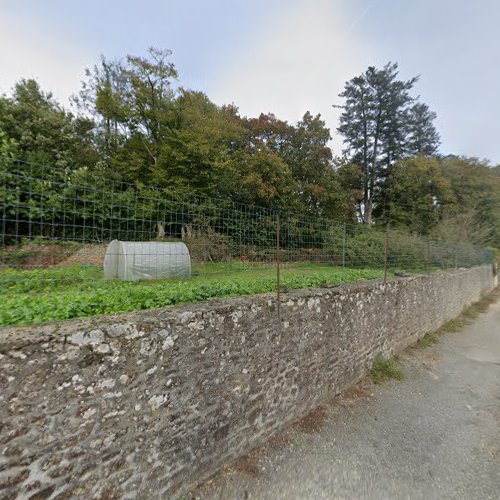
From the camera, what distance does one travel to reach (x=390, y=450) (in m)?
2.62

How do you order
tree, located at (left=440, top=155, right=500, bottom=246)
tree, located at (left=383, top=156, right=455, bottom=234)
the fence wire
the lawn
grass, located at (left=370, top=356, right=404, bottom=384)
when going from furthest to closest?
tree, located at (left=383, top=156, right=455, bottom=234), tree, located at (left=440, top=155, right=500, bottom=246), grass, located at (left=370, top=356, right=404, bottom=384), the fence wire, the lawn

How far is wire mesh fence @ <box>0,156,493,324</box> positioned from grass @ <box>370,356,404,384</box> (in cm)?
145

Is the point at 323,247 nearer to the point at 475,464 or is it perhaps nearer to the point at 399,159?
the point at 475,464

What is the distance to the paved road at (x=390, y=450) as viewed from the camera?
217cm

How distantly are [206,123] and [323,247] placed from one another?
504 inches

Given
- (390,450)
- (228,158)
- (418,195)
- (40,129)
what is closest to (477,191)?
(418,195)

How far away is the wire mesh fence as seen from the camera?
→ 82.7 inches

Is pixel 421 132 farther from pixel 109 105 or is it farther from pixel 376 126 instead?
pixel 109 105

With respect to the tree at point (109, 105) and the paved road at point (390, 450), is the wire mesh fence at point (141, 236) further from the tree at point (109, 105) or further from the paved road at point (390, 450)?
the tree at point (109, 105)

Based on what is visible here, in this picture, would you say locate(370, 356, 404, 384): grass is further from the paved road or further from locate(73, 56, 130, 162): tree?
locate(73, 56, 130, 162): tree

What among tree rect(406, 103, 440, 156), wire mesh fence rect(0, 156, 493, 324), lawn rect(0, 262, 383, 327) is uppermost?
tree rect(406, 103, 440, 156)

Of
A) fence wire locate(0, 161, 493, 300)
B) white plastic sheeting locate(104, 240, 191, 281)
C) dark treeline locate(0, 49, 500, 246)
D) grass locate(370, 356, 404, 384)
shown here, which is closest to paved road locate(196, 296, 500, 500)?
grass locate(370, 356, 404, 384)

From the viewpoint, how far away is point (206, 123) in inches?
582

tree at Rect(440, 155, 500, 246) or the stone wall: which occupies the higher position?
tree at Rect(440, 155, 500, 246)
